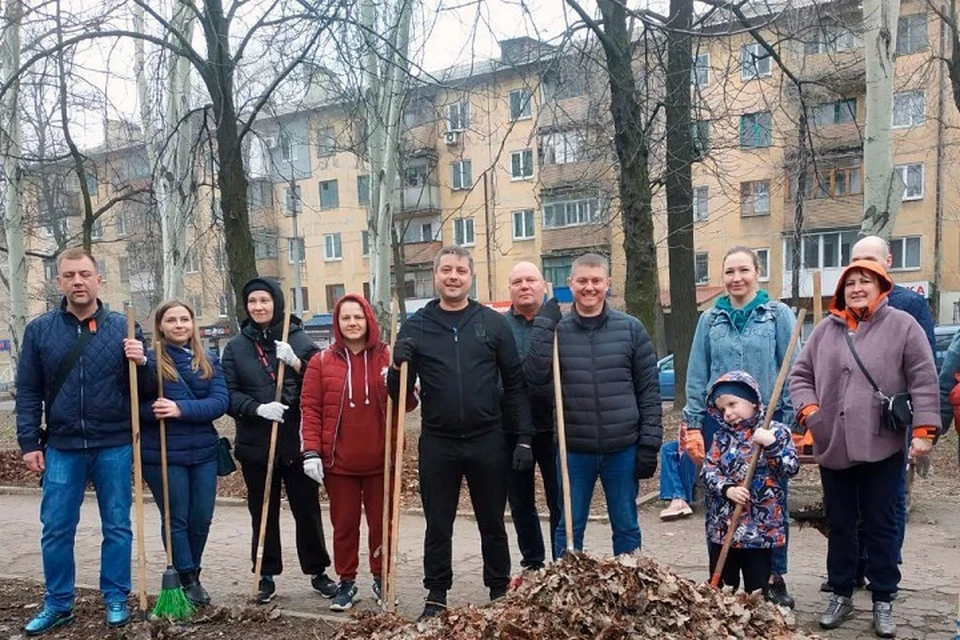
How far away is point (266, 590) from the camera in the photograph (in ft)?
15.2

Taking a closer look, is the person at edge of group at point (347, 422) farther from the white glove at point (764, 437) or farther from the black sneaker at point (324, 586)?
the white glove at point (764, 437)

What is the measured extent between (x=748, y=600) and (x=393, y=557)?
1.83 m

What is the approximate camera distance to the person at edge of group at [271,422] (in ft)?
15.0

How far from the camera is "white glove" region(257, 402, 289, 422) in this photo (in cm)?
437

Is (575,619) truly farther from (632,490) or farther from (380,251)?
(380,251)

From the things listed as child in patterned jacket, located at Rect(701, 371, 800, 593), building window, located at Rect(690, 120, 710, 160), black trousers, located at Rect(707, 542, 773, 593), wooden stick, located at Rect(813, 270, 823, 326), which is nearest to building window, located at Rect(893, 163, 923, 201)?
building window, located at Rect(690, 120, 710, 160)

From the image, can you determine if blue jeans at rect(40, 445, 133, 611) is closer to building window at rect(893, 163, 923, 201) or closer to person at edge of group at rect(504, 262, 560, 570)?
person at edge of group at rect(504, 262, 560, 570)

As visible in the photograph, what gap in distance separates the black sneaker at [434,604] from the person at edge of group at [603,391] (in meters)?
0.83

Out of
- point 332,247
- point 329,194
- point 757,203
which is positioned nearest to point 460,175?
point 329,194

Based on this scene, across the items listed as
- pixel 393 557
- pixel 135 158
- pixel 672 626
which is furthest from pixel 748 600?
pixel 135 158

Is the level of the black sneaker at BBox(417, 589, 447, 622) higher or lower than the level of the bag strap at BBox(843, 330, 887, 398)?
lower

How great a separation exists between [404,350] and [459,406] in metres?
0.41

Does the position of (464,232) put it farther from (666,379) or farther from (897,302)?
(897,302)

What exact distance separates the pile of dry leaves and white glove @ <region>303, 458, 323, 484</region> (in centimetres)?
121
